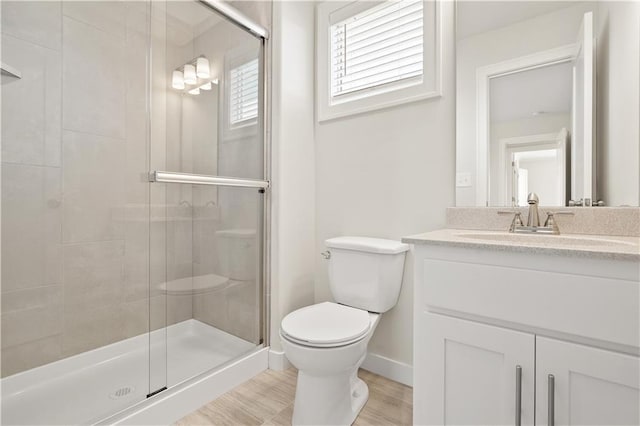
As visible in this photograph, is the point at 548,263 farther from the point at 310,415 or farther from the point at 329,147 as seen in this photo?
the point at 329,147

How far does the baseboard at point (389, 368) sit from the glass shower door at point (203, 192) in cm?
69

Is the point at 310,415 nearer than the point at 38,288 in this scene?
Yes

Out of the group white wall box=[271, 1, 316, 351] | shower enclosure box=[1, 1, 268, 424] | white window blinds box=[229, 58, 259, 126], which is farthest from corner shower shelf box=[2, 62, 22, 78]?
white wall box=[271, 1, 316, 351]

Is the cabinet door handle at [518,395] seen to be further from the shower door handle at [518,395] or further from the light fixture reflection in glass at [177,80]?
the light fixture reflection in glass at [177,80]

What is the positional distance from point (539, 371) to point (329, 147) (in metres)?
1.54

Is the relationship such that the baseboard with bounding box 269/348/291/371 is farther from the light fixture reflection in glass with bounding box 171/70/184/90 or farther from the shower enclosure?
the light fixture reflection in glass with bounding box 171/70/184/90

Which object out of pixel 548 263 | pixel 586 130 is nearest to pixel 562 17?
pixel 586 130

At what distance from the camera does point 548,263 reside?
0.88 meters

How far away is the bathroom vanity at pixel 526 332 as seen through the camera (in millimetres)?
796

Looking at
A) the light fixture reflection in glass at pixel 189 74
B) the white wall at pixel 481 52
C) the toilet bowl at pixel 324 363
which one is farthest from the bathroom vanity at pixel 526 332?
the light fixture reflection in glass at pixel 189 74

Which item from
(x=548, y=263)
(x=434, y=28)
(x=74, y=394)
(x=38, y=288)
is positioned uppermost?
(x=434, y=28)

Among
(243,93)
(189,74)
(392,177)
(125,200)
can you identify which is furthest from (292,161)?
(125,200)

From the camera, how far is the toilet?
129cm

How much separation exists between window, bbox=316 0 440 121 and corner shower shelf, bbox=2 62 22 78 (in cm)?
155
